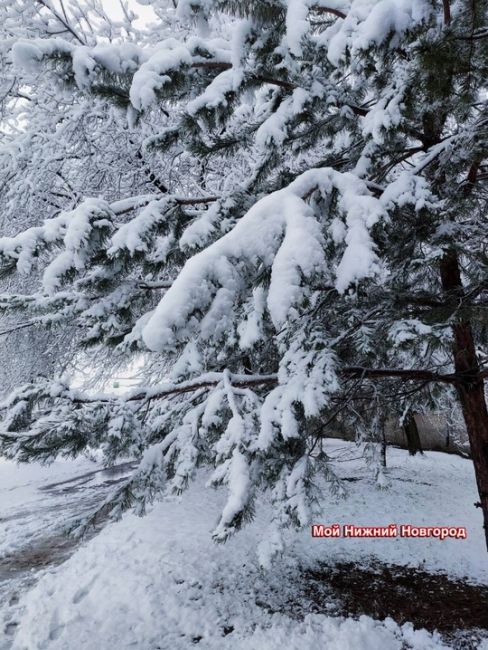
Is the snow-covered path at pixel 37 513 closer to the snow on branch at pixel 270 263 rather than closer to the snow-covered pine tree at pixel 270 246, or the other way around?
the snow-covered pine tree at pixel 270 246

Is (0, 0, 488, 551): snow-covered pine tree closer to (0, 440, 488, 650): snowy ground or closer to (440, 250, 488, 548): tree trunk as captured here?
(440, 250, 488, 548): tree trunk

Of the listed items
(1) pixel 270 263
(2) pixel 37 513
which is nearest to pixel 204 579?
(1) pixel 270 263

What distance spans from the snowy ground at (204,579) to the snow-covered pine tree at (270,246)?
123 cm

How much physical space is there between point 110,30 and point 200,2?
4718 millimetres

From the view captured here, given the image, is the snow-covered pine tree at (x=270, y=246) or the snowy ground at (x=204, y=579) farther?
the snowy ground at (x=204, y=579)

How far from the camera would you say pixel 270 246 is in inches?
83.0

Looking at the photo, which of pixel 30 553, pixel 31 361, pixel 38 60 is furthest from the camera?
pixel 31 361

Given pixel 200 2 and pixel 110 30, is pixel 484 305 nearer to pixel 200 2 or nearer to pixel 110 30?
pixel 200 2

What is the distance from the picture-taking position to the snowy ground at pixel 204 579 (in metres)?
4.09

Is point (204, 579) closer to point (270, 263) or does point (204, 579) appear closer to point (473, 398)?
point (473, 398)

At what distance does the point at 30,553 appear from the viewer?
6.76 metres

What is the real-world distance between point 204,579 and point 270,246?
4.76 metres

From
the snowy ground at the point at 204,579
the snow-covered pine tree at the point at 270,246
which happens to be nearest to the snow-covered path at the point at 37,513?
the snowy ground at the point at 204,579

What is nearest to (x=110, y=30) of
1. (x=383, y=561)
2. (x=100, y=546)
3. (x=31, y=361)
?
(x=31, y=361)
